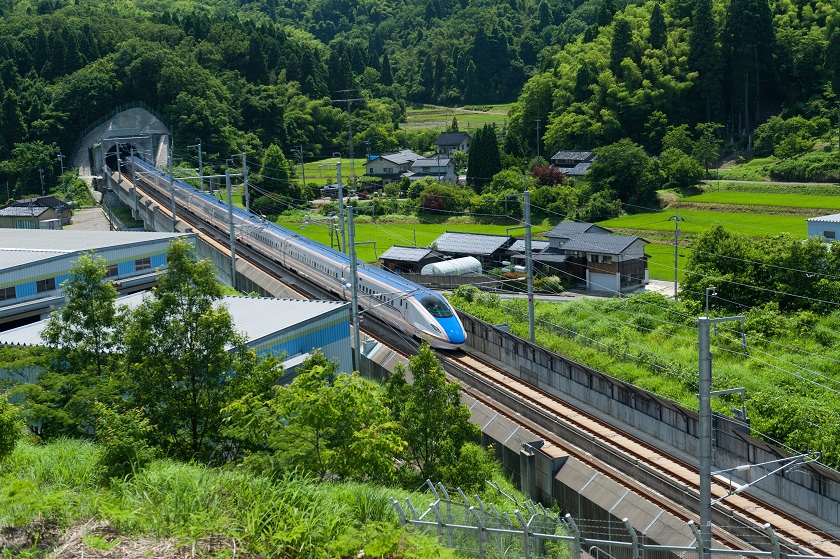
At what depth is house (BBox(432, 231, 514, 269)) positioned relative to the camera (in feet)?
175

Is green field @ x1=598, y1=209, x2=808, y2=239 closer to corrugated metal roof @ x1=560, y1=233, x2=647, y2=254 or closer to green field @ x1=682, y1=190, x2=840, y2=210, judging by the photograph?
green field @ x1=682, y1=190, x2=840, y2=210

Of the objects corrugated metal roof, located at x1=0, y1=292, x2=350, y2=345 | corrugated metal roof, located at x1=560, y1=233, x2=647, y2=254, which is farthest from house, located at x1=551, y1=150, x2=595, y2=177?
corrugated metal roof, located at x1=0, y1=292, x2=350, y2=345

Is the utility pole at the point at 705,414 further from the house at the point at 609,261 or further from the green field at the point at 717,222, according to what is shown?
the green field at the point at 717,222

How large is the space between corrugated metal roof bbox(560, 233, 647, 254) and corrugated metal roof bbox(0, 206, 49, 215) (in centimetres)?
3443

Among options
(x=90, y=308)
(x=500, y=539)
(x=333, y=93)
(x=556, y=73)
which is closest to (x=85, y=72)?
(x=333, y=93)

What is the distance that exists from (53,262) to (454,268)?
2167cm

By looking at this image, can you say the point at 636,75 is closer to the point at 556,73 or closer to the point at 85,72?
the point at 556,73

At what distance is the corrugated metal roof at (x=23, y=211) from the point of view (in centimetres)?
6128

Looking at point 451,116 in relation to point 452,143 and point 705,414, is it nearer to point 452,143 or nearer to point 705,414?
point 452,143

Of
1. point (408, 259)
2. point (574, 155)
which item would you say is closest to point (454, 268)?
point (408, 259)

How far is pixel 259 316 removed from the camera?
26125mm

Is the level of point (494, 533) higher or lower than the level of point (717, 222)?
higher

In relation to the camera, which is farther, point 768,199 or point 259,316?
point 768,199

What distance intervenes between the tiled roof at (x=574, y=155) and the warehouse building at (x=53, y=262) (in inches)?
1725
